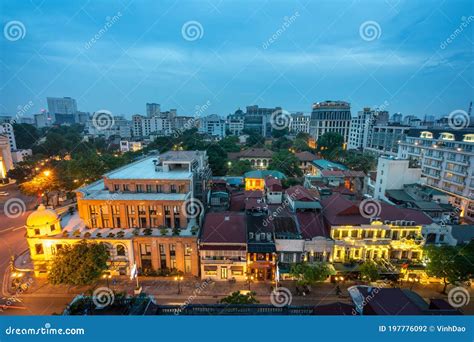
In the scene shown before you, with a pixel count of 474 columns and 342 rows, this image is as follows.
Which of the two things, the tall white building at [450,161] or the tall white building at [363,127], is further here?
the tall white building at [363,127]

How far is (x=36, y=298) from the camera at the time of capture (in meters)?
17.2

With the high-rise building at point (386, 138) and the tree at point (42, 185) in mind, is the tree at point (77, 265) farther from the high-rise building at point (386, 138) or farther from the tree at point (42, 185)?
the high-rise building at point (386, 138)

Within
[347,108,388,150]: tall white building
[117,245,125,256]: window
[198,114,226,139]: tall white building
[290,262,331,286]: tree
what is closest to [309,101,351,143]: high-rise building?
[347,108,388,150]: tall white building

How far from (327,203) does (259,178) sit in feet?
48.7

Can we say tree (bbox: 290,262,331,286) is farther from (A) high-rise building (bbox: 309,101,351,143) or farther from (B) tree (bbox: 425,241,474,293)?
(A) high-rise building (bbox: 309,101,351,143)

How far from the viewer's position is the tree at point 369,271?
679 inches

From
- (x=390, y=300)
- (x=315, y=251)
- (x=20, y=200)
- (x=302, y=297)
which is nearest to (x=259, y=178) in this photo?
(x=315, y=251)

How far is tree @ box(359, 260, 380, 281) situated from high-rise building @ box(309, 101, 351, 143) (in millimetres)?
64558
